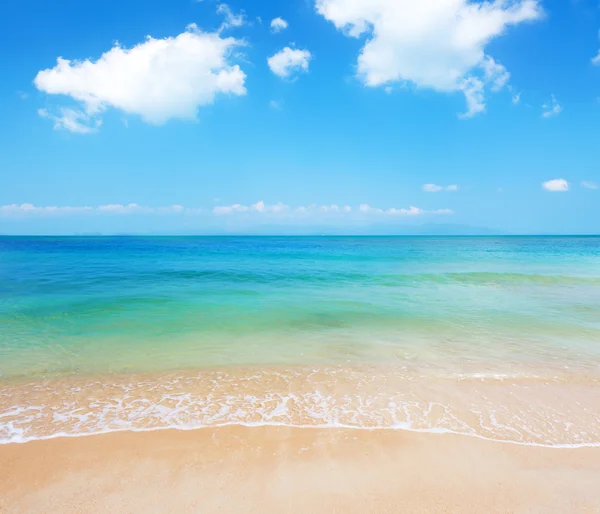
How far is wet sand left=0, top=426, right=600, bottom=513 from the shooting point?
3.54 meters

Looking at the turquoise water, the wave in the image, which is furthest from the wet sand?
the turquoise water

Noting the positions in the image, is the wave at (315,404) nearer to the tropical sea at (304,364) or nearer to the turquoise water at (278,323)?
the tropical sea at (304,364)

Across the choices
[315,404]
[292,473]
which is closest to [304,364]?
Answer: [315,404]

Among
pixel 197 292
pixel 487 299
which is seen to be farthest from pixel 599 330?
pixel 197 292

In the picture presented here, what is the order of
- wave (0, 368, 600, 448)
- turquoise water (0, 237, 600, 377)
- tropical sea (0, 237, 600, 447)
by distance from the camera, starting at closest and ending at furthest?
wave (0, 368, 600, 448)
tropical sea (0, 237, 600, 447)
turquoise water (0, 237, 600, 377)

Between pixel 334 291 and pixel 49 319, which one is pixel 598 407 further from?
pixel 49 319

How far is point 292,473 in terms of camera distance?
3969 mm

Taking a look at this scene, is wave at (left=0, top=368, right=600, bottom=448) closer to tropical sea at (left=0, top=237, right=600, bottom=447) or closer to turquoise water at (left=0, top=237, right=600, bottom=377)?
tropical sea at (left=0, top=237, right=600, bottom=447)

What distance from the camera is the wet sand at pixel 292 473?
11.6 feet

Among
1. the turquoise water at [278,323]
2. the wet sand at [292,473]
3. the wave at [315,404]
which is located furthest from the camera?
the turquoise water at [278,323]

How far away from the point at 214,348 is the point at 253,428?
3.67 meters

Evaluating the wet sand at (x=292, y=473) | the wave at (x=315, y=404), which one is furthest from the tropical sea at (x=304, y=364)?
the wet sand at (x=292, y=473)

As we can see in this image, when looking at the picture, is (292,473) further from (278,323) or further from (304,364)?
(278,323)

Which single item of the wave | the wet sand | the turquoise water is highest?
the turquoise water
